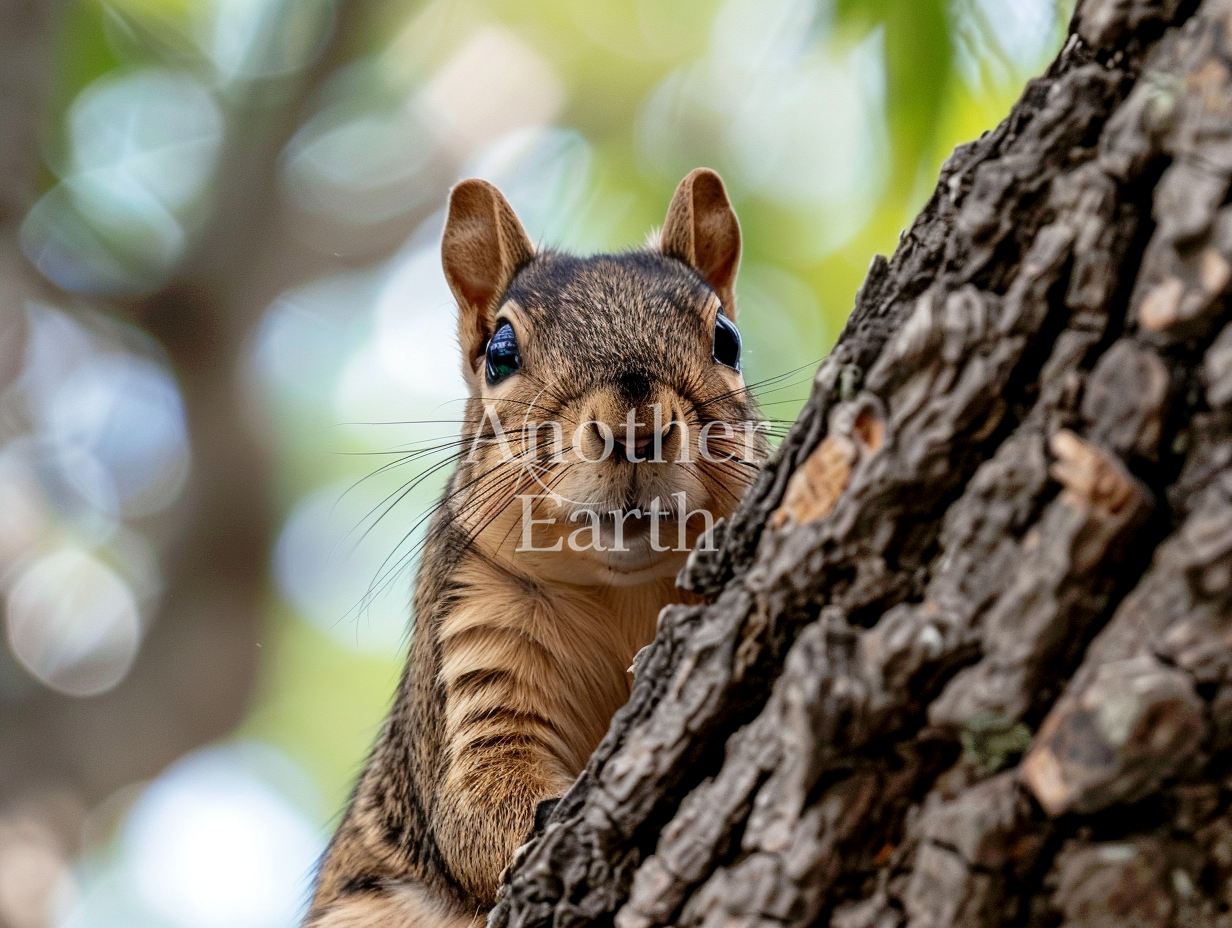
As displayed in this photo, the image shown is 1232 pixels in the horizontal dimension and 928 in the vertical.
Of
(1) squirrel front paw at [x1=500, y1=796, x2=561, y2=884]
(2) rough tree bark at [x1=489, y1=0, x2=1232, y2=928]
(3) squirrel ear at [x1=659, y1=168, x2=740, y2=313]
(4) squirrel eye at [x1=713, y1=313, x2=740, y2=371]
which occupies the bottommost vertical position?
(1) squirrel front paw at [x1=500, y1=796, x2=561, y2=884]

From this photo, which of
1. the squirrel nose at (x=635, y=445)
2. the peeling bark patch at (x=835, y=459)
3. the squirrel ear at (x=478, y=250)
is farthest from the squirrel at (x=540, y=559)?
the peeling bark patch at (x=835, y=459)

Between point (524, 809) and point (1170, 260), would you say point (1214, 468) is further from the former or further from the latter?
point (524, 809)

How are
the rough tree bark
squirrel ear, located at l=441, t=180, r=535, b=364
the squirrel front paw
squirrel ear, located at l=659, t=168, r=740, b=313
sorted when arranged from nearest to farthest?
1. the rough tree bark
2. the squirrel front paw
3. squirrel ear, located at l=441, t=180, r=535, b=364
4. squirrel ear, located at l=659, t=168, r=740, b=313

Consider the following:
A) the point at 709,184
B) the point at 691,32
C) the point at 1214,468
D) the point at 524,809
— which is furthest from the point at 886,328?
the point at 691,32

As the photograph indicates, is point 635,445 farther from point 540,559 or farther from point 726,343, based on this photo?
point 726,343

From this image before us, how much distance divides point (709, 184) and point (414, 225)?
2.32 metres

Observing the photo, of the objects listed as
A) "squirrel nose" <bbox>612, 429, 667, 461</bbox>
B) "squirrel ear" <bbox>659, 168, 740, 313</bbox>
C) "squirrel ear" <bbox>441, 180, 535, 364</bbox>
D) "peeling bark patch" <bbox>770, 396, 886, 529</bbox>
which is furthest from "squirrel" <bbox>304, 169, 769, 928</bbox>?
"peeling bark patch" <bbox>770, 396, 886, 529</bbox>

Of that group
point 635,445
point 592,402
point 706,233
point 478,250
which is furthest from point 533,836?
point 706,233

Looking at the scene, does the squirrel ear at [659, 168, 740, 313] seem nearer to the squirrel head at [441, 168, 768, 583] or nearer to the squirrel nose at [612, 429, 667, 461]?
the squirrel head at [441, 168, 768, 583]

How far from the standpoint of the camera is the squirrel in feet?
6.52

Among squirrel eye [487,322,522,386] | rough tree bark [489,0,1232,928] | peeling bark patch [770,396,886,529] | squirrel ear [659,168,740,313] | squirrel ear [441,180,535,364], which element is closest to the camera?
rough tree bark [489,0,1232,928]

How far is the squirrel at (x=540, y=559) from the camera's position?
1.99 metres

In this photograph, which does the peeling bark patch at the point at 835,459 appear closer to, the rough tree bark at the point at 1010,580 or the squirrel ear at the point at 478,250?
the rough tree bark at the point at 1010,580

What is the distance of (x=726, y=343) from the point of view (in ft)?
8.18
